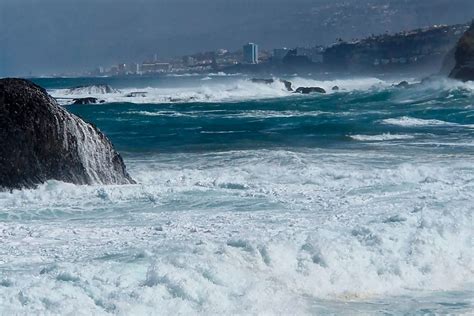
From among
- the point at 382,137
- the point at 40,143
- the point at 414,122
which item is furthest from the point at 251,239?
the point at 414,122

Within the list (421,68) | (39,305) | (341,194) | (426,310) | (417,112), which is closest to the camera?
(39,305)

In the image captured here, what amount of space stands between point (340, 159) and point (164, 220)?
8751mm

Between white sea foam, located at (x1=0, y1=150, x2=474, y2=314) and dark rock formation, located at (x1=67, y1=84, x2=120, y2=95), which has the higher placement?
white sea foam, located at (x1=0, y1=150, x2=474, y2=314)

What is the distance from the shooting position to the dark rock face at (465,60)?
58469 mm

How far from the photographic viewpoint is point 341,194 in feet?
45.5

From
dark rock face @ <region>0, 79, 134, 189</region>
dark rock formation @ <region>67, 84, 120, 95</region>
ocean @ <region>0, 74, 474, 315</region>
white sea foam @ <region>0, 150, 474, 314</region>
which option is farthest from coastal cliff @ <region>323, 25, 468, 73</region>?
dark rock face @ <region>0, 79, 134, 189</region>

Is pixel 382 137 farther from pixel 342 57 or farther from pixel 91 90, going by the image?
pixel 342 57

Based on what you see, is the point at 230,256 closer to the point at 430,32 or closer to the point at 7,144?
the point at 7,144

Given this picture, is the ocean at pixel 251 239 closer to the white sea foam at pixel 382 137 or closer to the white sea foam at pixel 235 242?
the white sea foam at pixel 235 242

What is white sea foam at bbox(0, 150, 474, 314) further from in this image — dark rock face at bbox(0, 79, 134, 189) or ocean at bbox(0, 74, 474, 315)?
dark rock face at bbox(0, 79, 134, 189)

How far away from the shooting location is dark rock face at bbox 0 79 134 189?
1352 centimetres

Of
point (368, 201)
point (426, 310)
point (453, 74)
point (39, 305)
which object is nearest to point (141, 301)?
point (39, 305)

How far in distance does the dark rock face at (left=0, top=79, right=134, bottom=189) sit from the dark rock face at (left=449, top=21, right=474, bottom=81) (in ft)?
155

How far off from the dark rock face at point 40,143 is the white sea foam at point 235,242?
1.15 ft
